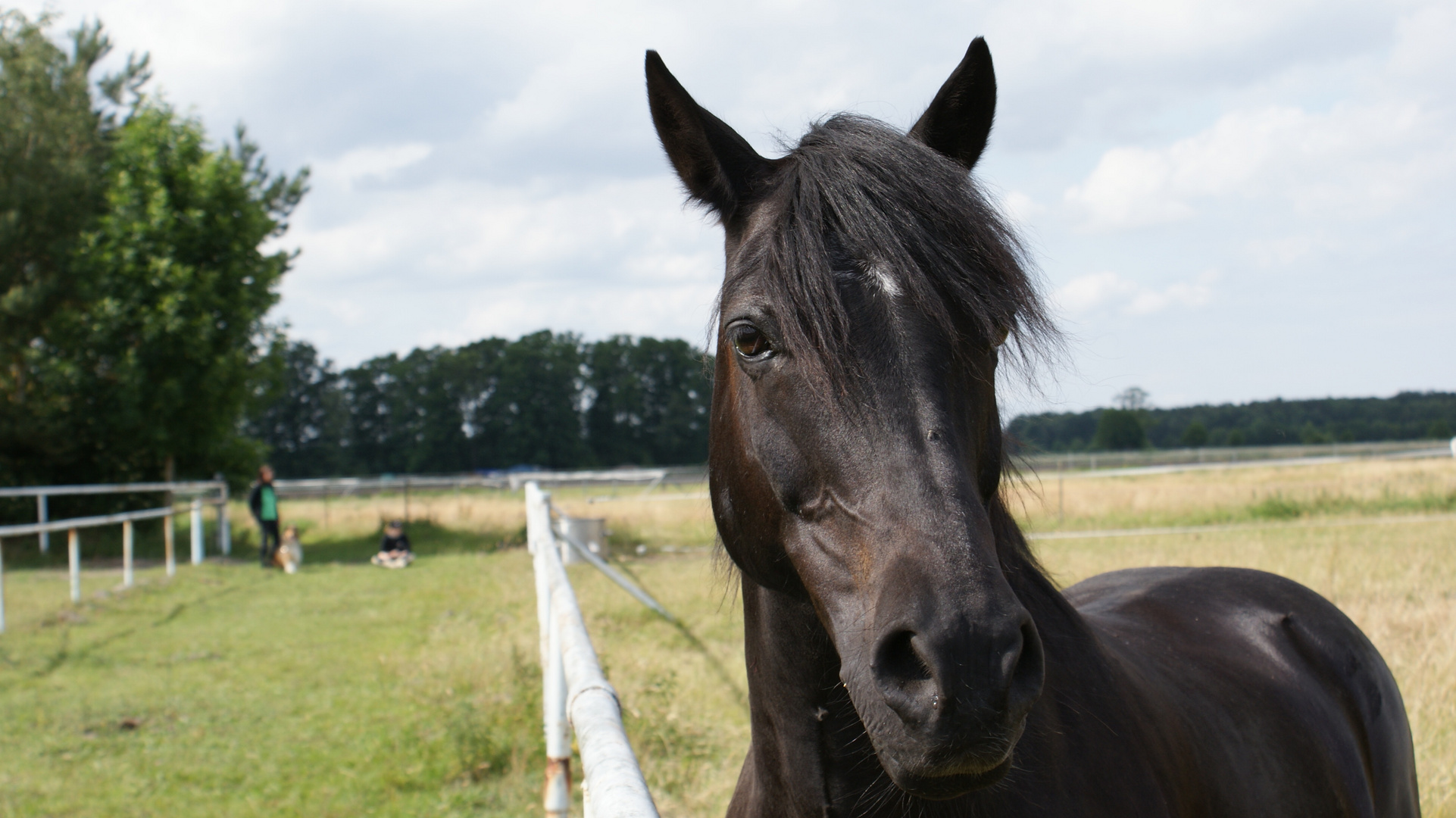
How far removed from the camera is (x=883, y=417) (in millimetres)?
1468

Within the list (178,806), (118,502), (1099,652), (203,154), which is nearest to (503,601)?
(178,806)

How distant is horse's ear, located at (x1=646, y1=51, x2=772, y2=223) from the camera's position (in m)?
1.91

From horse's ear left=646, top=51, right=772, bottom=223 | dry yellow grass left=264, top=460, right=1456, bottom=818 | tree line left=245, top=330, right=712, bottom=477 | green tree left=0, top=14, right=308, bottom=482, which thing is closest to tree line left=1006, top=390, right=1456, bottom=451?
dry yellow grass left=264, top=460, right=1456, bottom=818

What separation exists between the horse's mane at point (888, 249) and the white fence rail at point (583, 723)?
2.31 ft

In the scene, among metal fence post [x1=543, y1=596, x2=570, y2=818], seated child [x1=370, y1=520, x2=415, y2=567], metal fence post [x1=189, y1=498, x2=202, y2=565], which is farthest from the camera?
seated child [x1=370, y1=520, x2=415, y2=567]

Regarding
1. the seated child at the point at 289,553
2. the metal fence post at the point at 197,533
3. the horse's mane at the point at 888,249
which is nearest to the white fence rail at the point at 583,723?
the horse's mane at the point at 888,249

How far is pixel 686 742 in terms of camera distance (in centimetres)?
480

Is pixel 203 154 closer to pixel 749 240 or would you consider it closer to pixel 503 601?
pixel 503 601

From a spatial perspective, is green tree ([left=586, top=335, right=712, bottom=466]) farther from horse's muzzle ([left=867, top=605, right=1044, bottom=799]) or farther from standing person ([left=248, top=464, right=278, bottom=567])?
horse's muzzle ([left=867, top=605, right=1044, bottom=799])

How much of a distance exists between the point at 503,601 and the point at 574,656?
329 inches

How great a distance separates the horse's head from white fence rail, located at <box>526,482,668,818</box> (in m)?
0.37

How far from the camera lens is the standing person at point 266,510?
622 inches

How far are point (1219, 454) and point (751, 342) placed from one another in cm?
4829

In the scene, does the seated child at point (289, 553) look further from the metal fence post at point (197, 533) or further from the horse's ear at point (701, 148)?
the horse's ear at point (701, 148)
